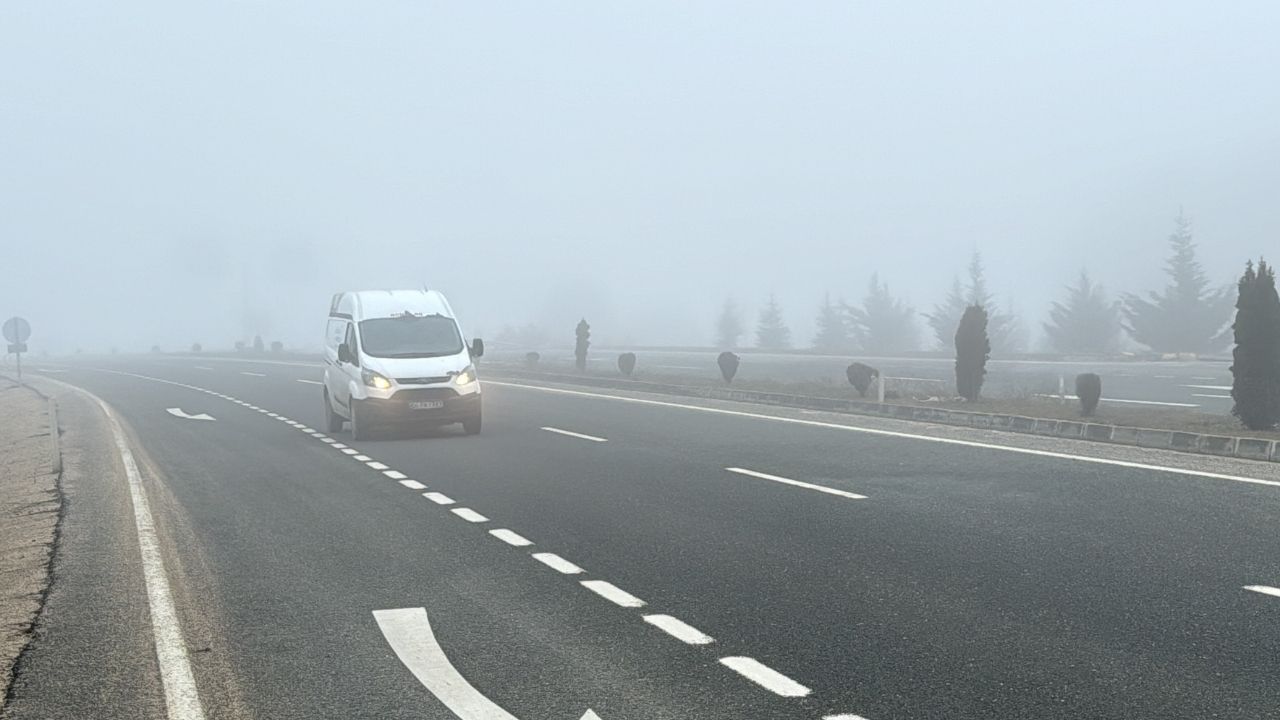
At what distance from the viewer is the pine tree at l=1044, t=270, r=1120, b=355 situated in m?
65.6

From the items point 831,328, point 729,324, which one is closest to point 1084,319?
point 831,328

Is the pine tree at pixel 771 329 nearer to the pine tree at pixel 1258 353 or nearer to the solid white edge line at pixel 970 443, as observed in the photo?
the solid white edge line at pixel 970 443

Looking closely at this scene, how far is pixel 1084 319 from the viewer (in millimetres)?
66062

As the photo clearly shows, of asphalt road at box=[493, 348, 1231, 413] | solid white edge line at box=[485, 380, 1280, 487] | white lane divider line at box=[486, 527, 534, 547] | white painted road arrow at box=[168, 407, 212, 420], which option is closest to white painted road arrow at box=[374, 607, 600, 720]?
white lane divider line at box=[486, 527, 534, 547]

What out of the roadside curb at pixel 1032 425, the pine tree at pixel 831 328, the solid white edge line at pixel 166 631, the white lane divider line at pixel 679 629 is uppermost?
the pine tree at pixel 831 328

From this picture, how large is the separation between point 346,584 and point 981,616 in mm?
4040

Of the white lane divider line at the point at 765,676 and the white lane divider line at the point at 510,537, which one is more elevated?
the white lane divider line at the point at 765,676

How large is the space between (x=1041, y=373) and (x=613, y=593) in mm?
35640

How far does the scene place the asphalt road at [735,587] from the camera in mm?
5039

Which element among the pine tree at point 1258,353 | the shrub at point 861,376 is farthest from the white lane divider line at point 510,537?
the shrub at point 861,376

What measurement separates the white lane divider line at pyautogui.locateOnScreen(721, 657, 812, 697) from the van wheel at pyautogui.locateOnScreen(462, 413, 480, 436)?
1326 cm

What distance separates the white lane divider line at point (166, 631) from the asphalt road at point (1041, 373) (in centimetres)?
2007

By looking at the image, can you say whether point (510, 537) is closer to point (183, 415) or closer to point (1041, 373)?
point (183, 415)

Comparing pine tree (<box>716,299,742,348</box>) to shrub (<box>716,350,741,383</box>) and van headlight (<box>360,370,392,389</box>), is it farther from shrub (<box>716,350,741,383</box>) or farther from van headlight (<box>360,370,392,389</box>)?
van headlight (<box>360,370,392,389</box>)
